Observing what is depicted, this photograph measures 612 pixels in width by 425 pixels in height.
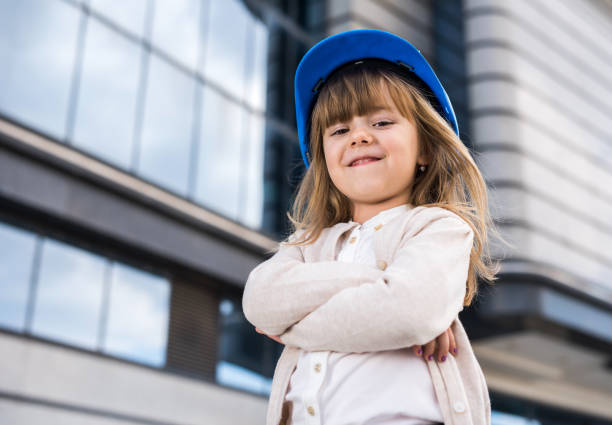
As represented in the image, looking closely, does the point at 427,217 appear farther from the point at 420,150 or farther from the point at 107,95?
the point at 107,95

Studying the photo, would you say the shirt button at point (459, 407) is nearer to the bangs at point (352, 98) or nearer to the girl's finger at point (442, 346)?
the girl's finger at point (442, 346)

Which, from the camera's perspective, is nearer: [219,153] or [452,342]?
[452,342]

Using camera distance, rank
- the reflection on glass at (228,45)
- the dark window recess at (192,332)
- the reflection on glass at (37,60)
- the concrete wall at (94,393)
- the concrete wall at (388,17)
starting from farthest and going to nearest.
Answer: the concrete wall at (388,17)
the reflection on glass at (228,45)
the dark window recess at (192,332)
the reflection on glass at (37,60)
the concrete wall at (94,393)

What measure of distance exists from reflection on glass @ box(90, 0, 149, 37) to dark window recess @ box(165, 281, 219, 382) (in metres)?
3.63

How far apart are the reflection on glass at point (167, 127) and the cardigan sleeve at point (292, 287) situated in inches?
309

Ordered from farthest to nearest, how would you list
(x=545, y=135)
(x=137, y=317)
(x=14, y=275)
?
(x=545, y=135) < (x=137, y=317) < (x=14, y=275)

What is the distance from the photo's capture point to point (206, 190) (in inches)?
401

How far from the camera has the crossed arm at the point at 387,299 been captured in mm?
1521

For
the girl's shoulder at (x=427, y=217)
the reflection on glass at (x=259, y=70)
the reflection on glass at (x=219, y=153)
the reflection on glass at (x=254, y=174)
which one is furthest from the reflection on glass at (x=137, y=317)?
the girl's shoulder at (x=427, y=217)

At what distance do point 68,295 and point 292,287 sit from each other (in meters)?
7.21

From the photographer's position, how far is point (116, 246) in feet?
28.9

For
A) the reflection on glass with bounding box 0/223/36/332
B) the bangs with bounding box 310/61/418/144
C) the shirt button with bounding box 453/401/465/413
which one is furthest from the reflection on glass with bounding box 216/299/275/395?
the shirt button with bounding box 453/401/465/413

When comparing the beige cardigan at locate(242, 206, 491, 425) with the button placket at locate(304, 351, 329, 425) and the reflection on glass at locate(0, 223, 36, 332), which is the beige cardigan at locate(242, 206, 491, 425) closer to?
the button placket at locate(304, 351, 329, 425)

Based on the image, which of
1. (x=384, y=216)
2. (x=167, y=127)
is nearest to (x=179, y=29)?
(x=167, y=127)
